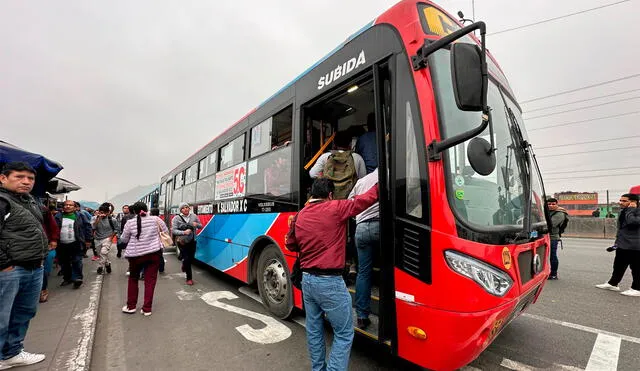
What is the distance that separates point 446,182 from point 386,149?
635 millimetres

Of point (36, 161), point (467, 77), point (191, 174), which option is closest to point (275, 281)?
point (467, 77)

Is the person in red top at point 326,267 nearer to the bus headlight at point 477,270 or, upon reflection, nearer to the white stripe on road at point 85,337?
the bus headlight at point 477,270

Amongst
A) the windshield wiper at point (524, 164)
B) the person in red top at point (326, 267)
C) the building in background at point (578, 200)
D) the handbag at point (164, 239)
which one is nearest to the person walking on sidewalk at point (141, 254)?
the handbag at point (164, 239)

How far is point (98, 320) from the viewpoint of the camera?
442 cm

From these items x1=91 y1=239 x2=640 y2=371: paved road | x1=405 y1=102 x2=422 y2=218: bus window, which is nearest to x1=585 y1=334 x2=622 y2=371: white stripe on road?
x1=91 y1=239 x2=640 y2=371: paved road

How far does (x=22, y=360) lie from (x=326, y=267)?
336 centimetres

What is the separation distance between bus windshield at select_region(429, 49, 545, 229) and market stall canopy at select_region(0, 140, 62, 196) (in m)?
6.86

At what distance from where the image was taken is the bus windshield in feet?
7.43

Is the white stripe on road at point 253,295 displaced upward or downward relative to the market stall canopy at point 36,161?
downward

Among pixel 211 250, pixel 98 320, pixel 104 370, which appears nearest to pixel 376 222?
pixel 104 370

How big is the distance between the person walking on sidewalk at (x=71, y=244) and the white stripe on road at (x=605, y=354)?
27.8 ft

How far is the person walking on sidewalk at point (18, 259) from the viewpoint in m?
2.72

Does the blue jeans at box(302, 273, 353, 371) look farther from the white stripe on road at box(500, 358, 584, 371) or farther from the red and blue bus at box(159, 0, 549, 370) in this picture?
the white stripe on road at box(500, 358, 584, 371)

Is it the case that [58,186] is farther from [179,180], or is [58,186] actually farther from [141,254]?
[141,254]
